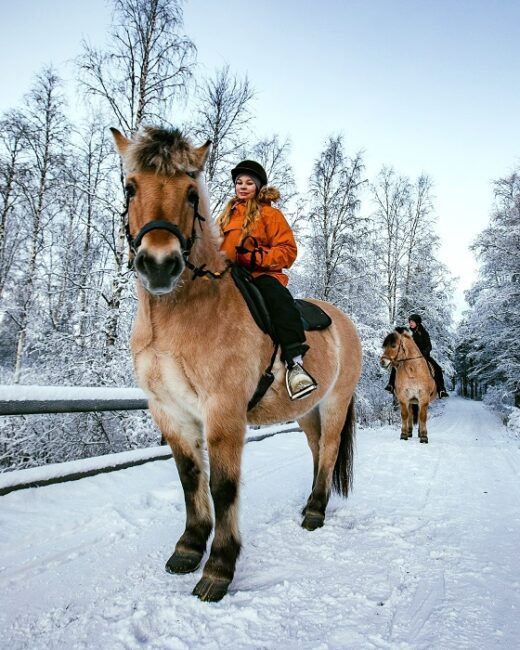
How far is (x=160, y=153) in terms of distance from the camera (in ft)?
6.94

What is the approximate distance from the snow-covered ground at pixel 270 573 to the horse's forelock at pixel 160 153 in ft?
7.40

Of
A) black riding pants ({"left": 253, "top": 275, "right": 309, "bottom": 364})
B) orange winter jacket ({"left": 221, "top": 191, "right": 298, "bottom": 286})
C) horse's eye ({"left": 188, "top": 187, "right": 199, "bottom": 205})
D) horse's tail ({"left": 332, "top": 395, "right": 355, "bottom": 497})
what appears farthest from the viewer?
horse's tail ({"left": 332, "top": 395, "right": 355, "bottom": 497})

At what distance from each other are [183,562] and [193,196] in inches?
86.1

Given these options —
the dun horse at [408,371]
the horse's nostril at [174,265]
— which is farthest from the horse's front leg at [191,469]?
the dun horse at [408,371]

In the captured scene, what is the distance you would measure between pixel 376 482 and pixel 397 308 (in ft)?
50.4

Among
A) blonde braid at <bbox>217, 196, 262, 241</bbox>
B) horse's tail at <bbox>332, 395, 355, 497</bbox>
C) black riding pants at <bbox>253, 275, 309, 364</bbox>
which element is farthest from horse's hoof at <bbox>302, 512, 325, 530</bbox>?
blonde braid at <bbox>217, 196, 262, 241</bbox>

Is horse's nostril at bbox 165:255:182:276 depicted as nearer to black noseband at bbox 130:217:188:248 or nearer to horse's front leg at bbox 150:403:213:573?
black noseband at bbox 130:217:188:248

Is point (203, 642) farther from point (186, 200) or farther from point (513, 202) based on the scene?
point (513, 202)

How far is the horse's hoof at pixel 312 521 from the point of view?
3070 mm

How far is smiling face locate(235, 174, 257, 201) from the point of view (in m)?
3.06

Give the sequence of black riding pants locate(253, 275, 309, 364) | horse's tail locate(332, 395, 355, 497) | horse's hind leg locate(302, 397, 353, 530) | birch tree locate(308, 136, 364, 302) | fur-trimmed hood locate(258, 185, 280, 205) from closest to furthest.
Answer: black riding pants locate(253, 275, 309, 364) < fur-trimmed hood locate(258, 185, 280, 205) < horse's hind leg locate(302, 397, 353, 530) < horse's tail locate(332, 395, 355, 497) < birch tree locate(308, 136, 364, 302)

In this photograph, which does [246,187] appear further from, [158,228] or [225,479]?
[225,479]

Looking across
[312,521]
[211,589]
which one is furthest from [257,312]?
[312,521]

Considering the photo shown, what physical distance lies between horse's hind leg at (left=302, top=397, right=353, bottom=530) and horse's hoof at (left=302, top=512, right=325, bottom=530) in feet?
0.12
